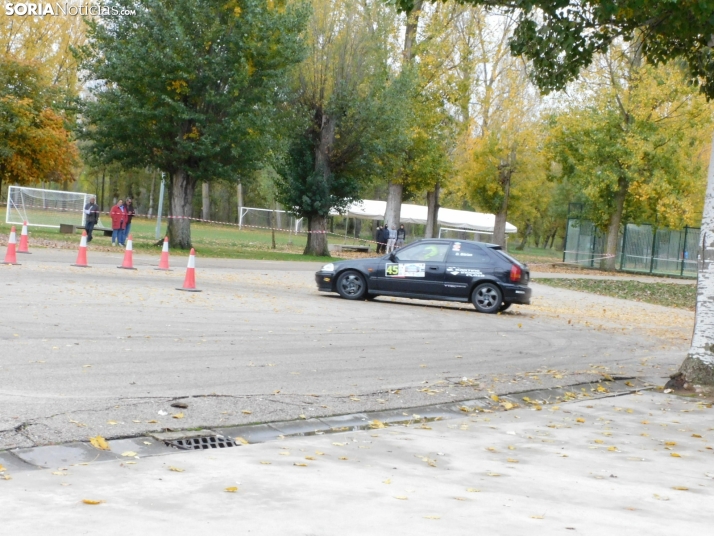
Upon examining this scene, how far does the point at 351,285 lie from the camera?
67.6 ft

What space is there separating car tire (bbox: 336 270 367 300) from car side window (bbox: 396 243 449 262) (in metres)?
0.90

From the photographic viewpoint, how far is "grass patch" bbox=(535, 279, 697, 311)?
96.1 ft

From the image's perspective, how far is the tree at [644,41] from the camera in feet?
37.5

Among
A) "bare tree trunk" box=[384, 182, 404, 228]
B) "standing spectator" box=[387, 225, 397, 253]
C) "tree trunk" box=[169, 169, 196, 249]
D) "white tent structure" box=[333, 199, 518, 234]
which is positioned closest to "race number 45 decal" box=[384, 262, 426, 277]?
"tree trunk" box=[169, 169, 196, 249]

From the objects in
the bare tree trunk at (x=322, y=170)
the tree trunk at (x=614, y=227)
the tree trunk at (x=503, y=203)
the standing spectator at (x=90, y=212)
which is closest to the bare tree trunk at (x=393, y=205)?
the tree trunk at (x=503, y=203)

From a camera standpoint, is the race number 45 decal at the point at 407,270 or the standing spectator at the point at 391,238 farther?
the standing spectator at the point at 391,238

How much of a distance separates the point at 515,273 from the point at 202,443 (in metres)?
13.5

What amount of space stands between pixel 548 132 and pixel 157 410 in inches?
1757

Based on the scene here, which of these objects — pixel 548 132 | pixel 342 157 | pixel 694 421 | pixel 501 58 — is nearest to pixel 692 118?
pixel 548 132

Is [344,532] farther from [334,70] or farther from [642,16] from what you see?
[334,70]

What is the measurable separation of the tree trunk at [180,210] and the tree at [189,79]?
0.09m

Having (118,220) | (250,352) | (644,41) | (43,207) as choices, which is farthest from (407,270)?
(43,207)

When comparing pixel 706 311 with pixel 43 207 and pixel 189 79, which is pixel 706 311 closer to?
pixel 189 79

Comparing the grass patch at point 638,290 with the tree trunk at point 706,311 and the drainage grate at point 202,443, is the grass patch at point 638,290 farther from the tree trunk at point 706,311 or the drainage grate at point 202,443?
the drainage grate at point 202,443
